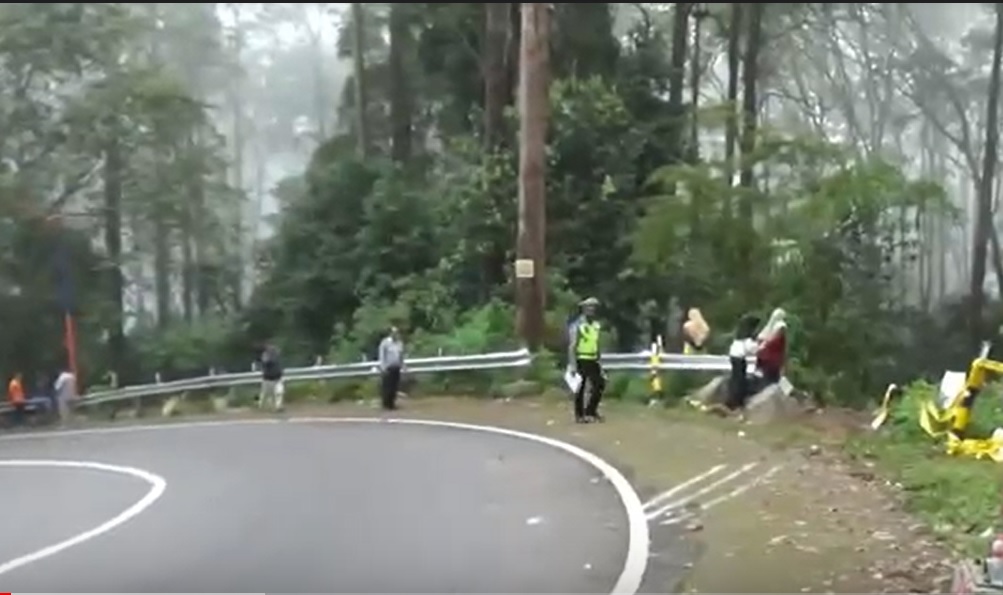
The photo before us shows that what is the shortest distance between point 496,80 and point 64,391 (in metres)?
7.62

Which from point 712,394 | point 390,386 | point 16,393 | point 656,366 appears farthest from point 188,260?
point 390,386

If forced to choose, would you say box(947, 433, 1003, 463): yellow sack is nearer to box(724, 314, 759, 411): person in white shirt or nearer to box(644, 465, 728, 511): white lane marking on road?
box(644, 465, 728, 511): white lane marking on road

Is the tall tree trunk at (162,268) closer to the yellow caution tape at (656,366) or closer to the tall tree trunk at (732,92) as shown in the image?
the tall tree trunk at (732,92)

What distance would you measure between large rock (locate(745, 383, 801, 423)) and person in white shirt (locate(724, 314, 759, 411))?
0.24 metres

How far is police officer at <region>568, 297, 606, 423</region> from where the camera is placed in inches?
411

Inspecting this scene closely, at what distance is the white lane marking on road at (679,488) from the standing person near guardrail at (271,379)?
2.50 metres

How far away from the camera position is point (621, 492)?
8.41 m

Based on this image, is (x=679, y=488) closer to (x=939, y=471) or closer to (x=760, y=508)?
(x=760, y=508)

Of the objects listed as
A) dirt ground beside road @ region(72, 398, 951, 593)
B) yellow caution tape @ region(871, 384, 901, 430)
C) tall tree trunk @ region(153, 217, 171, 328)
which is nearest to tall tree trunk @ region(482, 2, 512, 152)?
dirt ground beside road @ region(72, 398, 951, 593)

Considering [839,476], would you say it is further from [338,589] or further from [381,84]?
[381,84]

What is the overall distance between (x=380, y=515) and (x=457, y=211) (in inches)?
171

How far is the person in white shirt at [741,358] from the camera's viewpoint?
36.9ft

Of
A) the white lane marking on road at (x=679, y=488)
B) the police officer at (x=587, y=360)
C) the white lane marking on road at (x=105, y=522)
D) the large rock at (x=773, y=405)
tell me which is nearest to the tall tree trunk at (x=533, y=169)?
the police officer at (x=587, y=360)

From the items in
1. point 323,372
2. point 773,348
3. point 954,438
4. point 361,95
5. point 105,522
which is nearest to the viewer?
point 105,522
